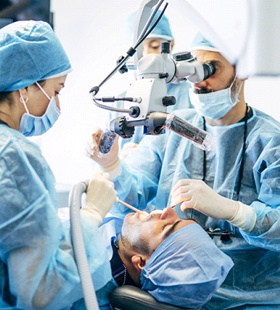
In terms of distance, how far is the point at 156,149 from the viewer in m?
2.11

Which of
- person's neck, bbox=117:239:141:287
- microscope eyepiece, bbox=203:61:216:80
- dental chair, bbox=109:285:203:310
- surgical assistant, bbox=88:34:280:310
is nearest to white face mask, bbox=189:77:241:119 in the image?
surgical assistant, bbox=88:34:280:310

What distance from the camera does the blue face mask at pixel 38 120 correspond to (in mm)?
1414

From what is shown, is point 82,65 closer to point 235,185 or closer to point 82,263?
point 235,185

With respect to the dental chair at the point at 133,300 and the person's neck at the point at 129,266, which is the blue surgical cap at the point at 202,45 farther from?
the dental chair at the point at 133,300

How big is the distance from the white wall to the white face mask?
152 centimetres

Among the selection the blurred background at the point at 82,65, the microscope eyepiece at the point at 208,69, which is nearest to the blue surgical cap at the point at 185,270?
the microscope eyepiece at the point at 208,69

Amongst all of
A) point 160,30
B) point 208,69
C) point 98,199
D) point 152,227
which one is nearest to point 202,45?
point 208,69

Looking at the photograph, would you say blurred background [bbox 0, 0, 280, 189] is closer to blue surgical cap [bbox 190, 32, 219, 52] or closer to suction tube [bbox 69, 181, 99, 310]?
blue surgical cap [bbox 190, 32, 219, 52]

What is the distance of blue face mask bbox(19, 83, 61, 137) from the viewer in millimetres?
1414

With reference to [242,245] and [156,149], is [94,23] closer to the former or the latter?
[156,149]

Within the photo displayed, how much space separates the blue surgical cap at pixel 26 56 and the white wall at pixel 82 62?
1.97m

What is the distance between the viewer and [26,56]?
1.38 meters

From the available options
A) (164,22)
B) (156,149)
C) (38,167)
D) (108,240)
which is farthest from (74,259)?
(164,22)

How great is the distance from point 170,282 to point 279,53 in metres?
1.10
